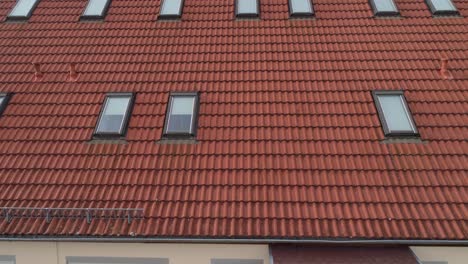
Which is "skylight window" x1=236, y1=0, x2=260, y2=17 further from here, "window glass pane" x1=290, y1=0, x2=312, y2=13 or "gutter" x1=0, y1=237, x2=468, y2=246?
"gutter" x1=0, y1=237, x2=468, y2=246

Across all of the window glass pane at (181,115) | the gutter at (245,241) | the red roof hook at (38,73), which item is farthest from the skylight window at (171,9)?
the gutter at (245,241)

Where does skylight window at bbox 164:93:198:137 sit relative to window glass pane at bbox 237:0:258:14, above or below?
below

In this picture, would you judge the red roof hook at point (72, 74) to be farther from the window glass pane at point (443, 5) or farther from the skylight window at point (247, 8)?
the window glass pane at point (443, 5)

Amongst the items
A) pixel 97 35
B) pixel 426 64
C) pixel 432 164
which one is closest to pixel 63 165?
pixel 97 35

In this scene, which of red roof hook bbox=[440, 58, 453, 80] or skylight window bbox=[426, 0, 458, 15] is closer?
red roof hook bbox=[440, 58, 453, 80]

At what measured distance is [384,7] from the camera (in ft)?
29.5

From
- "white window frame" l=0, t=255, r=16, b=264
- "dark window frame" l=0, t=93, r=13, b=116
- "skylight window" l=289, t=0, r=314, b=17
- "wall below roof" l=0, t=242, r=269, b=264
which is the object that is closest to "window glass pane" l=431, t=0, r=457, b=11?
"skylight window" l=289, t=0, r=314, b=17

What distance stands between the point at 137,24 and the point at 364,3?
556 centimetres

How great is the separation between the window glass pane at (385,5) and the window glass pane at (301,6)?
5.28 ft

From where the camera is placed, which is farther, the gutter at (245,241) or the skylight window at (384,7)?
the skylight window at (384,7)

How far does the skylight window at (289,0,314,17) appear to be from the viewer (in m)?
8.93

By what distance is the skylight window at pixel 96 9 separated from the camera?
9.21 meters

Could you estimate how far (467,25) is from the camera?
28.0 ft

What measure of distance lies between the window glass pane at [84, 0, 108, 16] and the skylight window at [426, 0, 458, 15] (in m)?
7.99
